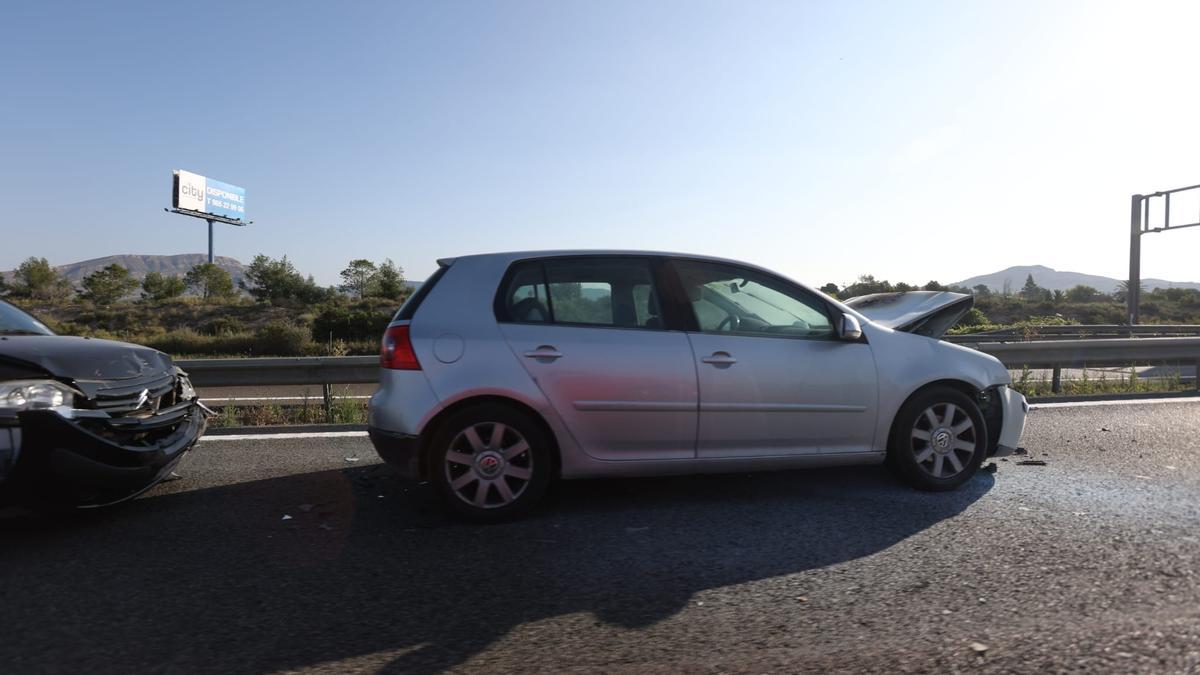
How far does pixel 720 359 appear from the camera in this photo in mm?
4352

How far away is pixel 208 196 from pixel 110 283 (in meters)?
25.0

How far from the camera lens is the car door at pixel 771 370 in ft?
14.3

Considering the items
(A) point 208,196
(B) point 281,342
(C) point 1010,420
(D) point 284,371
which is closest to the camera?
(C) point 1010,420

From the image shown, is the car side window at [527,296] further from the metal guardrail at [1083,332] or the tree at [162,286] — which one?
the tree at [162,286]

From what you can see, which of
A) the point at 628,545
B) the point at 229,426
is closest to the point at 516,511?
the point at 628,545

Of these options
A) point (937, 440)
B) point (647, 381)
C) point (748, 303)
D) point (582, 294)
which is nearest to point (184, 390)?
point (582, 294)

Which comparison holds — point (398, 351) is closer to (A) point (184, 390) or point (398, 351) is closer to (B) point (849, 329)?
(A) point (184, 390)

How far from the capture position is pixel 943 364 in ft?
15.3

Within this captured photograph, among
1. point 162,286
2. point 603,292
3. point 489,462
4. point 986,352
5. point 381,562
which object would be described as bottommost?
point 381,562

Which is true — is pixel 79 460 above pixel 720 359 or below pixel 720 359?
below

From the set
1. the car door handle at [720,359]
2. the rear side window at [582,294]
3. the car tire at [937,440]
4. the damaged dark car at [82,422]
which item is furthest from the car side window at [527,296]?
the car tire at [937,440]

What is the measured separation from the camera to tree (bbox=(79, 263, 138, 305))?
46656 millimetres

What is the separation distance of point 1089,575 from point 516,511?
2667mm

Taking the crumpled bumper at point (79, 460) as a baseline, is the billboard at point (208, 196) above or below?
above
